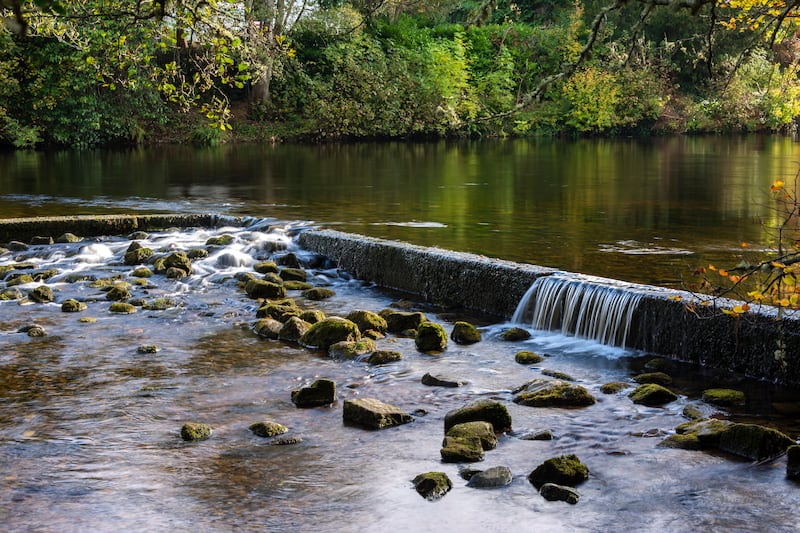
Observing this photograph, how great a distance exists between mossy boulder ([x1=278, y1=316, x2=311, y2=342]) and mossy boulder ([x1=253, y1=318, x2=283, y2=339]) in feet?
0.26

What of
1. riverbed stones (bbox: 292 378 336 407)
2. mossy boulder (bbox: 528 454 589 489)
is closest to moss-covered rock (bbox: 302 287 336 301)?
riverbed stones (bbox: 292 378 336 407)

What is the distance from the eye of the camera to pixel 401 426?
7395mm

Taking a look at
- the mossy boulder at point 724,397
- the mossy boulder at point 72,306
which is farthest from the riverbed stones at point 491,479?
the mossy boulder at point 72,306

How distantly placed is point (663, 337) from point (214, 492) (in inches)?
201

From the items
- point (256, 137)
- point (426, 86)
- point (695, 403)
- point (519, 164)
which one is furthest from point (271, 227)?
point (426, 86)

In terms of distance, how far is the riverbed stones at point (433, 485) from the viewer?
19.7ft

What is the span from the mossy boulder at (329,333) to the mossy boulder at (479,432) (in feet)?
9.59

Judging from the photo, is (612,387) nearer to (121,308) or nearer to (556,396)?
(556,396)

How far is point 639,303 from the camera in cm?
965

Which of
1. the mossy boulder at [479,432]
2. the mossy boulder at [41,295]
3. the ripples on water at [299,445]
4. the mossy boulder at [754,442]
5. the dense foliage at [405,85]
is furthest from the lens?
the dense foliage at [405,85]

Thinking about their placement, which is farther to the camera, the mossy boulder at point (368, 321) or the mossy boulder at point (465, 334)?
the mossy boulder at point (368, 321)

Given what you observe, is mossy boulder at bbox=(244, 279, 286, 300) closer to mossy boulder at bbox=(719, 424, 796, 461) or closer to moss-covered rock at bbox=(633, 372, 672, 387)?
moss-covered rock at bbox=(633, 372, 672, 387)

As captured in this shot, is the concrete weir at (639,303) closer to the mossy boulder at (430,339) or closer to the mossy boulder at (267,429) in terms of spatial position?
the mossy boulder at (430,339)

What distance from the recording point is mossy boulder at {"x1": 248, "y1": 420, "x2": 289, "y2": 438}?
281 inches
